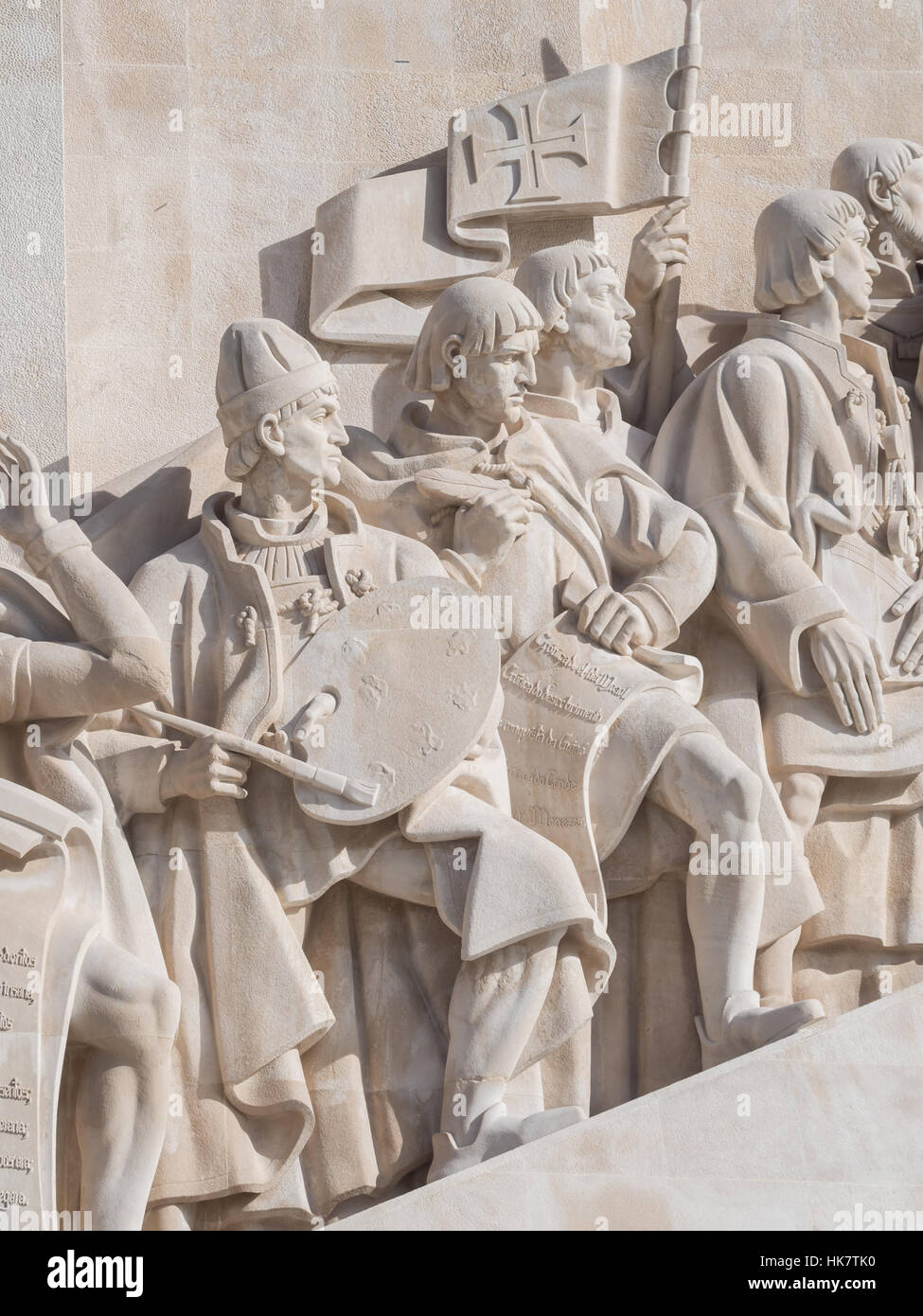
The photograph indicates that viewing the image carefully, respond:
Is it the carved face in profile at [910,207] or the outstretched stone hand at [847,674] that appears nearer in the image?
the outstretched stone hand at [847,674]

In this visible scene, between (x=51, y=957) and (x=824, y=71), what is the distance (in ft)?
15.1

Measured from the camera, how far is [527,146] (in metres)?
9.55

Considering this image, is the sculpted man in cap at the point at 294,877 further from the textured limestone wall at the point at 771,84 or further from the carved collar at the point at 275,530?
the textured limestone wall at the point at 771,84

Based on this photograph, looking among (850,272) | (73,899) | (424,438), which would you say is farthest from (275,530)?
(850,272)

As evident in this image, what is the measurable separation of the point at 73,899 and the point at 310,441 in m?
1.51

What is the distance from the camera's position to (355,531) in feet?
27.9

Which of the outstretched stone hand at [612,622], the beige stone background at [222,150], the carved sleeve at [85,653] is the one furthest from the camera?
the beige stone background at [222,150]

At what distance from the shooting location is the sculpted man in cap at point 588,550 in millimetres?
8406

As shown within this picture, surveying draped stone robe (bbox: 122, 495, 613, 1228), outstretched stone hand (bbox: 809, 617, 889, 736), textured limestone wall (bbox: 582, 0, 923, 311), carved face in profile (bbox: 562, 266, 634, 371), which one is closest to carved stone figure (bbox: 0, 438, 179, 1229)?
draped stone robe (bbox: 122, 495, 613, 1228)

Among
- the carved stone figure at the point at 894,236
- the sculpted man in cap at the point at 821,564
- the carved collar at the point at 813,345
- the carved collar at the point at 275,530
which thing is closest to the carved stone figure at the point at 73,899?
the carved collar at the point at 275,530

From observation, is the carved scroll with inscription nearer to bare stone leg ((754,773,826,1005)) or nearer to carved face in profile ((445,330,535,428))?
bare stone leg ((754,773,826,1005))

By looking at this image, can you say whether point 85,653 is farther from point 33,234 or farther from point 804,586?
point 804,586

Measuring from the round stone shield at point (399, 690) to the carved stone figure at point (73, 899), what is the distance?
1.84 ft
